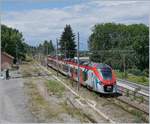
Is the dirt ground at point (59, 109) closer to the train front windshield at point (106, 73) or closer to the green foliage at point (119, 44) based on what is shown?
the train front windshield at point (106, 73)

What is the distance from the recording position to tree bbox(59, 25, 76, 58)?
114m

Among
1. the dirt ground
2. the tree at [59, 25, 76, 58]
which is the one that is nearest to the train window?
the dirt ground

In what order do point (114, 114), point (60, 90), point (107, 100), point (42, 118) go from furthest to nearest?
point (60, 90) < point (107, 100) < point (114, 114) < point (42, 118)

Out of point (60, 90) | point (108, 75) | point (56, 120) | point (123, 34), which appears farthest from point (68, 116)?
point (123, 34)

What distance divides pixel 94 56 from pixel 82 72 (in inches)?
2292

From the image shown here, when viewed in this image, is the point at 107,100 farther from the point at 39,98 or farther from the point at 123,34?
the point at 123,34

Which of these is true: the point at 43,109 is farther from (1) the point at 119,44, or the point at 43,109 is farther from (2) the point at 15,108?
(1) the point at 119,44

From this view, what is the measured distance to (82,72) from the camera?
39.5 metres

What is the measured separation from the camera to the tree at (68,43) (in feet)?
372

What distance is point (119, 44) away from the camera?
118500mm

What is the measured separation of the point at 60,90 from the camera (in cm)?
3812

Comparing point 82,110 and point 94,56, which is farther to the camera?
point 94,56

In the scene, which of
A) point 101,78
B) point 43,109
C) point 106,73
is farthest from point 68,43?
point 43,109

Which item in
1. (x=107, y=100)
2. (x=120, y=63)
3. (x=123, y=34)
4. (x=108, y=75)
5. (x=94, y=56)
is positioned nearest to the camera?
(x=107, y=100)
